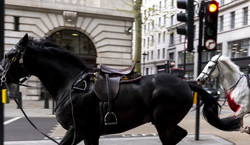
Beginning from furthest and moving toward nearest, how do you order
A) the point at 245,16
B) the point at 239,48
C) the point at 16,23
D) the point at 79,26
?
the point at 239,48 < the point at 245,16 < the point at 79,26 < the point at 16,23

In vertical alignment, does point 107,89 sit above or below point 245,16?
below

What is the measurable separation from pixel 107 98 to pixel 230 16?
28340 mm

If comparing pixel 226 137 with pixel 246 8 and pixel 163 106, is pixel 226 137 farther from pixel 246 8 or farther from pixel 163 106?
pixel 246 8

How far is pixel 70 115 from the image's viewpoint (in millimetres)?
2811

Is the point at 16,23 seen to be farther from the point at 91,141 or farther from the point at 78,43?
the point at 91,141

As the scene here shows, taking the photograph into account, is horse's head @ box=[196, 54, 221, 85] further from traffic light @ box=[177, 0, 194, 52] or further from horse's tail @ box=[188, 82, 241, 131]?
horse's tail @ box=[188, 82, 241, 131]

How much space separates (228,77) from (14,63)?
4.79 m

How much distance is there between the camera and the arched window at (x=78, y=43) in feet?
52.9

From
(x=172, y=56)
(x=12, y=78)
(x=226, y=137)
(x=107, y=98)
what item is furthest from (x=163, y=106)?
(x=172, y=56)

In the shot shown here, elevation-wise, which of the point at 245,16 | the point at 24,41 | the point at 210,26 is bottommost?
the point at 24,41

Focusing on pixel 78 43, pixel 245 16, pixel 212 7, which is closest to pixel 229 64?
pixel 212 7

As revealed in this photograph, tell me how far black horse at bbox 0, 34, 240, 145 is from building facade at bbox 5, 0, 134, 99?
1275 centimetres

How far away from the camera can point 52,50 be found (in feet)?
9.90

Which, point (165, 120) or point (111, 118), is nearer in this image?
point (111, 118)
